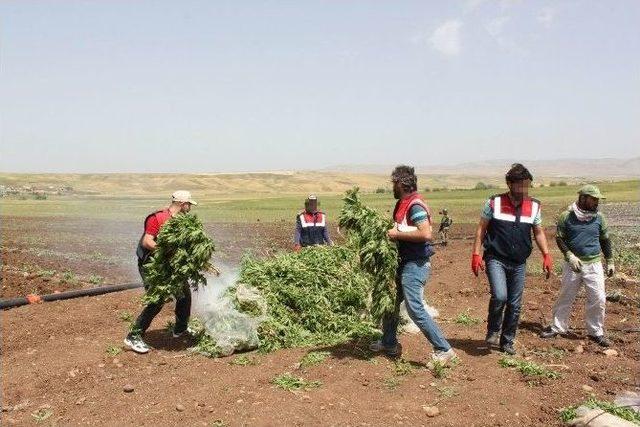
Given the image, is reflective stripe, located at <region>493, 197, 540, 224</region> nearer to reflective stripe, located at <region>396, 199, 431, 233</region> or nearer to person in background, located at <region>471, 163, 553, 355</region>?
person in background, located at <region>471, 163, 553, 355</region>

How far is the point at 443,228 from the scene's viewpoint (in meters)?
21.7

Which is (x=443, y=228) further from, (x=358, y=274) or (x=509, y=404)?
(x=509, y=404)

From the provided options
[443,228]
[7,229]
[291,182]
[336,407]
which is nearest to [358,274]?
[336,407]

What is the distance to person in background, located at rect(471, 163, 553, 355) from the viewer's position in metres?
6.55

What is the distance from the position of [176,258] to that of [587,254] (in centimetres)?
542

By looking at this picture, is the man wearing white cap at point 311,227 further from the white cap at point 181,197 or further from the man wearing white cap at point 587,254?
the man wearing white cap at point 587,254

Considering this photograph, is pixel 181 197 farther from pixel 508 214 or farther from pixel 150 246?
pixel 508 214

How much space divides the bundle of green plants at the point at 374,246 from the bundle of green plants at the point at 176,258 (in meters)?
1.89

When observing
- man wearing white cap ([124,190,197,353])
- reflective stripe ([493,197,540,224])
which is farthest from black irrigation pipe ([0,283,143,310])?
reflective stripe ([493,197,540,224])

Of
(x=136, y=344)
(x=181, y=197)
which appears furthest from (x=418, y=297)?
(x=136, y=344)

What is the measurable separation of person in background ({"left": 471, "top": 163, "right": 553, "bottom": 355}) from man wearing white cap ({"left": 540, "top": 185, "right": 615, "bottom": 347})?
111 centimetres

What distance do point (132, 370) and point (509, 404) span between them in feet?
14.4

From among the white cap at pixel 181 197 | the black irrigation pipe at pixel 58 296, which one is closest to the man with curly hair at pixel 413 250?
the white cap at pixel 181 197

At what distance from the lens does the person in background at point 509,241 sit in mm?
6555
